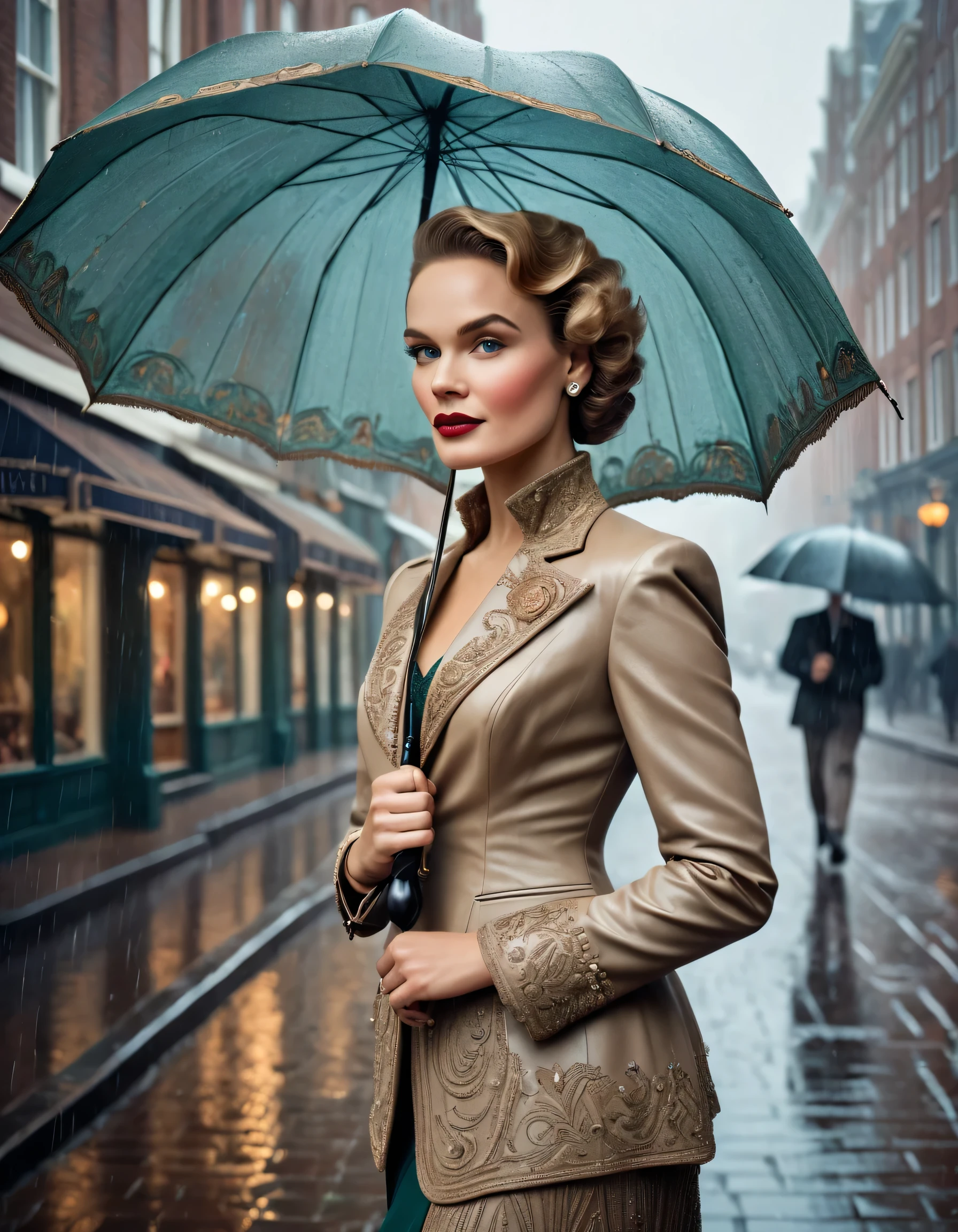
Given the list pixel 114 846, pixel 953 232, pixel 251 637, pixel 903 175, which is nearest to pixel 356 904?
pixel 114 846

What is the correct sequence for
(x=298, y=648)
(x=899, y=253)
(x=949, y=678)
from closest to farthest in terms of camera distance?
(x=949, y=678) < (x=298, y=648) < (x=899, y=253)

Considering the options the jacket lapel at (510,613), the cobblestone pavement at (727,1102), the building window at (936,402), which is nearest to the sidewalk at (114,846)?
the cobblestone pavement at (727,1102)

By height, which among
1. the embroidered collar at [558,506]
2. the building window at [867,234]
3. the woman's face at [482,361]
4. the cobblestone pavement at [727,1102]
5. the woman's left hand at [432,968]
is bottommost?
the cobblestone pavement at [727,1102]

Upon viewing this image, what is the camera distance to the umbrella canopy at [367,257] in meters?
1.74

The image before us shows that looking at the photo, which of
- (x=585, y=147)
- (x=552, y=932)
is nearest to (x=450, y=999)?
(x=552, y=932)

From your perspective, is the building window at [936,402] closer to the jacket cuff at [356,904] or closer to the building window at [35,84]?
the building window at [35,84]

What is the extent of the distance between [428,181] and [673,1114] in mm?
1551

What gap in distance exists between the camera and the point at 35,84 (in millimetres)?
7309

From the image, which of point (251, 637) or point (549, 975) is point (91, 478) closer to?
point (549, 975)

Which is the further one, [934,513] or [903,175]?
[903,175]

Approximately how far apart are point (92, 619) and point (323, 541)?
6.66 m

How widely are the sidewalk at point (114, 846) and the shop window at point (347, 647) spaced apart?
4.95m

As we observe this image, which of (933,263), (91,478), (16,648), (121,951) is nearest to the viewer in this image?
(121,951)

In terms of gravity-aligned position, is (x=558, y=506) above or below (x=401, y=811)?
above
